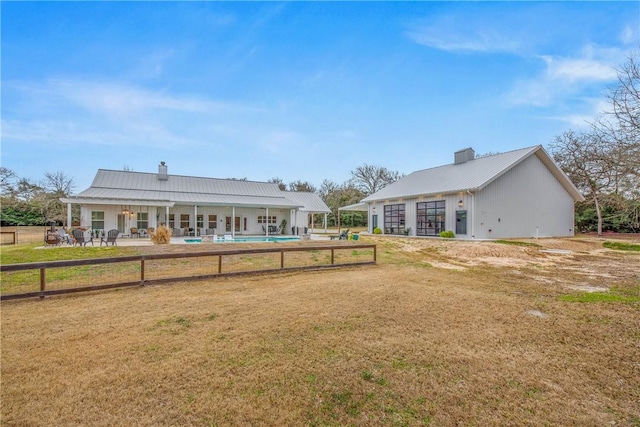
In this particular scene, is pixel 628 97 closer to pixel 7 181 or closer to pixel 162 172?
pixel 162 172

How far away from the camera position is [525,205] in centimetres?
1892

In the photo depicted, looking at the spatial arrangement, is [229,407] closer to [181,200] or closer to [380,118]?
[181,200]

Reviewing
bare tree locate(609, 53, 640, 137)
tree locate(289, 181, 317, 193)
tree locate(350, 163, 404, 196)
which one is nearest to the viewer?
bare tree locate(609, 53, 640, 137)

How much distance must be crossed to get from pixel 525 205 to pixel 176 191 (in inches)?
953

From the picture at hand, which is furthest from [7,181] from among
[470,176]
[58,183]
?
[470,176]

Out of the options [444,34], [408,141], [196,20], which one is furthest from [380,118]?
[196,20]

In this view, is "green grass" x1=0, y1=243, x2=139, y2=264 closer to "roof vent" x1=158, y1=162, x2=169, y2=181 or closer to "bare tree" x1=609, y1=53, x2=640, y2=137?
"roof vent" x1=158, y1=162, x2=169, y2=181

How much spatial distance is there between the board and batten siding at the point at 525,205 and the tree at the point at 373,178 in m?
23.6

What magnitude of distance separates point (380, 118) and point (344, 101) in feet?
13.7

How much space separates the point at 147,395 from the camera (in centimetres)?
254

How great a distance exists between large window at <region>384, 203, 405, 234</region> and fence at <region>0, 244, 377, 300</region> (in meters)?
13.0

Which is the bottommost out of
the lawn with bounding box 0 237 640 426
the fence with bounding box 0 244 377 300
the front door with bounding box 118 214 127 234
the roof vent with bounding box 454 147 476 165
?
the lawn with bounding box 0 237 640 426

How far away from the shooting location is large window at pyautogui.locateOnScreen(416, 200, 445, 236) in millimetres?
19547

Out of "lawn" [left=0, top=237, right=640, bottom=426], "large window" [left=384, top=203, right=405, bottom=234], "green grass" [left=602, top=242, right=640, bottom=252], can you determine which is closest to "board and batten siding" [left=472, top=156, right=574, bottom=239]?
"green grass" [left=602, top=242, right=640, bottom=252]
